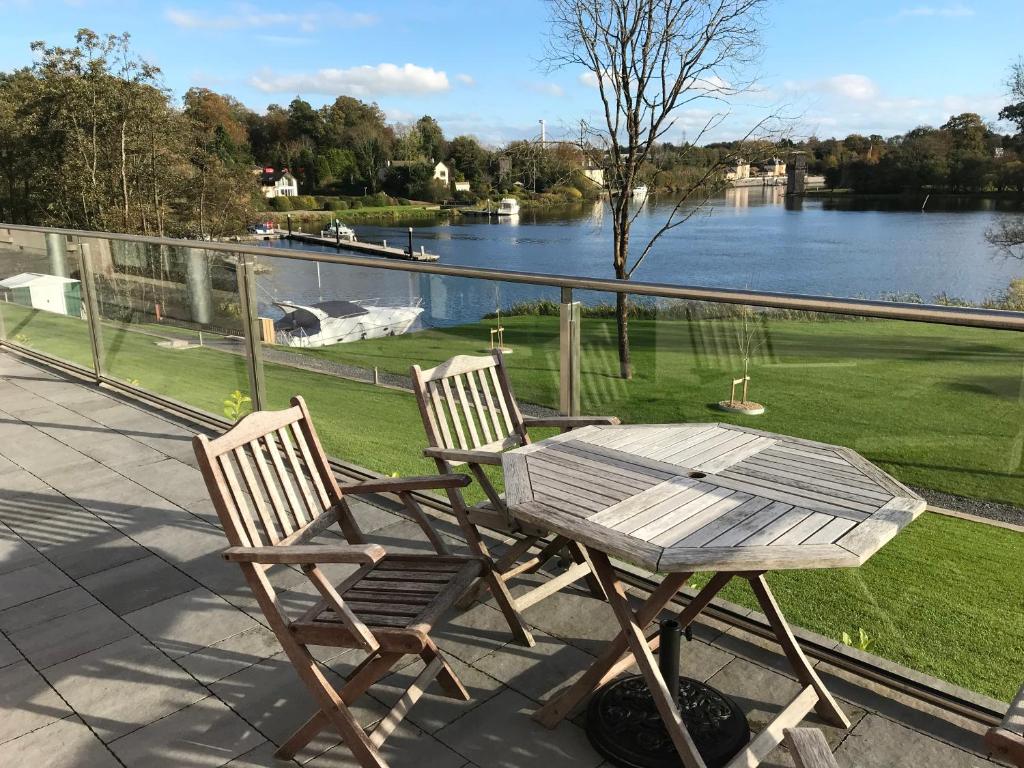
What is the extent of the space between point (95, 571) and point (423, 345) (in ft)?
5.87

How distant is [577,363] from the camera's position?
348 centimetres

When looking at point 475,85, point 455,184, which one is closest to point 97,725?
point 455,184

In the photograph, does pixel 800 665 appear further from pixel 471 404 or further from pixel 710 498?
pixel 471 404

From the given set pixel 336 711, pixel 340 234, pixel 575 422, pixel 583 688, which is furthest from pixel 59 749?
pixel 340 234

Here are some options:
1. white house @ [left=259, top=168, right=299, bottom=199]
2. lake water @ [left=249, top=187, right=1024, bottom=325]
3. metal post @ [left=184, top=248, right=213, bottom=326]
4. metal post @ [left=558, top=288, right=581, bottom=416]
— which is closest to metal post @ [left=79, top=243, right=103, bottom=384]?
metal post @ [left=184, top=248, right=213, bottom=326]

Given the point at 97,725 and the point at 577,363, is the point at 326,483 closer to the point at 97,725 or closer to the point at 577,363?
the point at 97,725

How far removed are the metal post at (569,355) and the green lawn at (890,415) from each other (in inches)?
1.7

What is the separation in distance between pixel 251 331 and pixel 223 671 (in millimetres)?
2812

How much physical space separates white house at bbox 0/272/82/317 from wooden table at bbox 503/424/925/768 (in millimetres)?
5650

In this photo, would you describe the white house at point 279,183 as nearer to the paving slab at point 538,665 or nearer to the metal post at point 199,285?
the metal post at point 199,285

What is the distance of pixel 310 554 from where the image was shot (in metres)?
2.02

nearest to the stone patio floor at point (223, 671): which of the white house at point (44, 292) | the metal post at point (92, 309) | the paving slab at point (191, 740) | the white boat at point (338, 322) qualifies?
the paving slab at point (191, 740)

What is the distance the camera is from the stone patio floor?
2.22 m

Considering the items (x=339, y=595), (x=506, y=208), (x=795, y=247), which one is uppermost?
(x=506, y=208)
